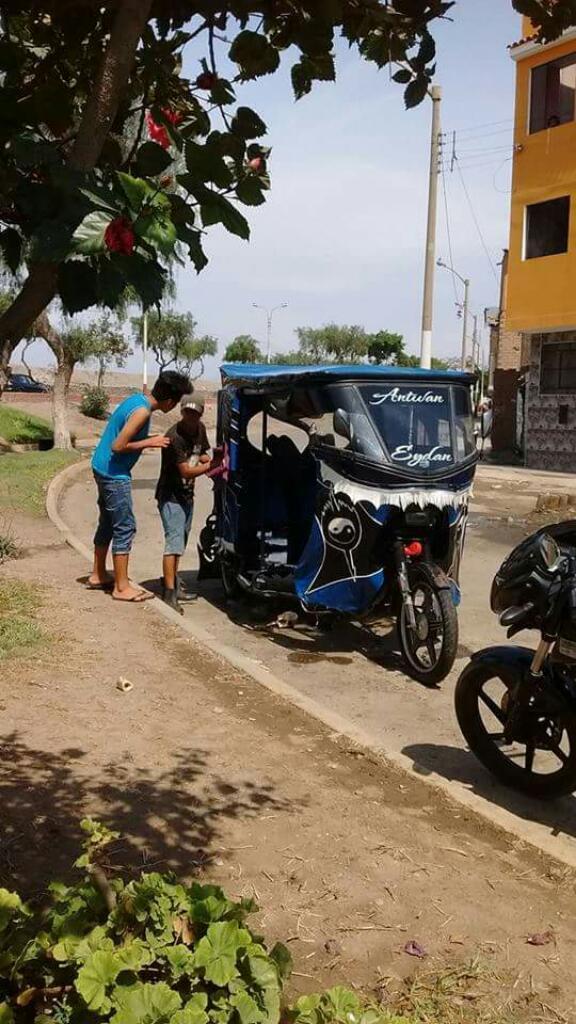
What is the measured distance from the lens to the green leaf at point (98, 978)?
1.94 metres

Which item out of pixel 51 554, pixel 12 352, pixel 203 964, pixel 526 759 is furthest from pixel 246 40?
pixel 51 554

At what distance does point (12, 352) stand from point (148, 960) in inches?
56.3

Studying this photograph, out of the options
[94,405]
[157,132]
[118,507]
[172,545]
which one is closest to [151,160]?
[157,132]

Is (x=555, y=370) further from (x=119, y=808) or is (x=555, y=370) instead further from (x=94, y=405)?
(x=119, y=808)

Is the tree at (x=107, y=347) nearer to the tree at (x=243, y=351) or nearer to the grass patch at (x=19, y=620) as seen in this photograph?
the grass patch at (x=19, y=620)

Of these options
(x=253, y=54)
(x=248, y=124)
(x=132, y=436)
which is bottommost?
(x=132, y=436)

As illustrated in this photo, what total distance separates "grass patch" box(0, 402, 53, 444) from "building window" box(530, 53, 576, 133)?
15241 millimetres

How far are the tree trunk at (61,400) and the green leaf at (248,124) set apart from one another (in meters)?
20.2

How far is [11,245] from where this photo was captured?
85.5 inches

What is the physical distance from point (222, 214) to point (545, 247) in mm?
21333

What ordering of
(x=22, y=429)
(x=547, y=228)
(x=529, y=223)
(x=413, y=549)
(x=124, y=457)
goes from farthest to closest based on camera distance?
(x=22, y=429)
(x=529, y=223)
(x=547, y=228)
(x=124, y=457)
(x=413, y=549)

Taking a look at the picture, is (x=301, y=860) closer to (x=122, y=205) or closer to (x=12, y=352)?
(x=12, y=352)

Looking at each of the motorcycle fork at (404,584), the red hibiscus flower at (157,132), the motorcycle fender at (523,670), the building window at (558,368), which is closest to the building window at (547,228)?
the building window at (558,368)

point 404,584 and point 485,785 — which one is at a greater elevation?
point 404,584
